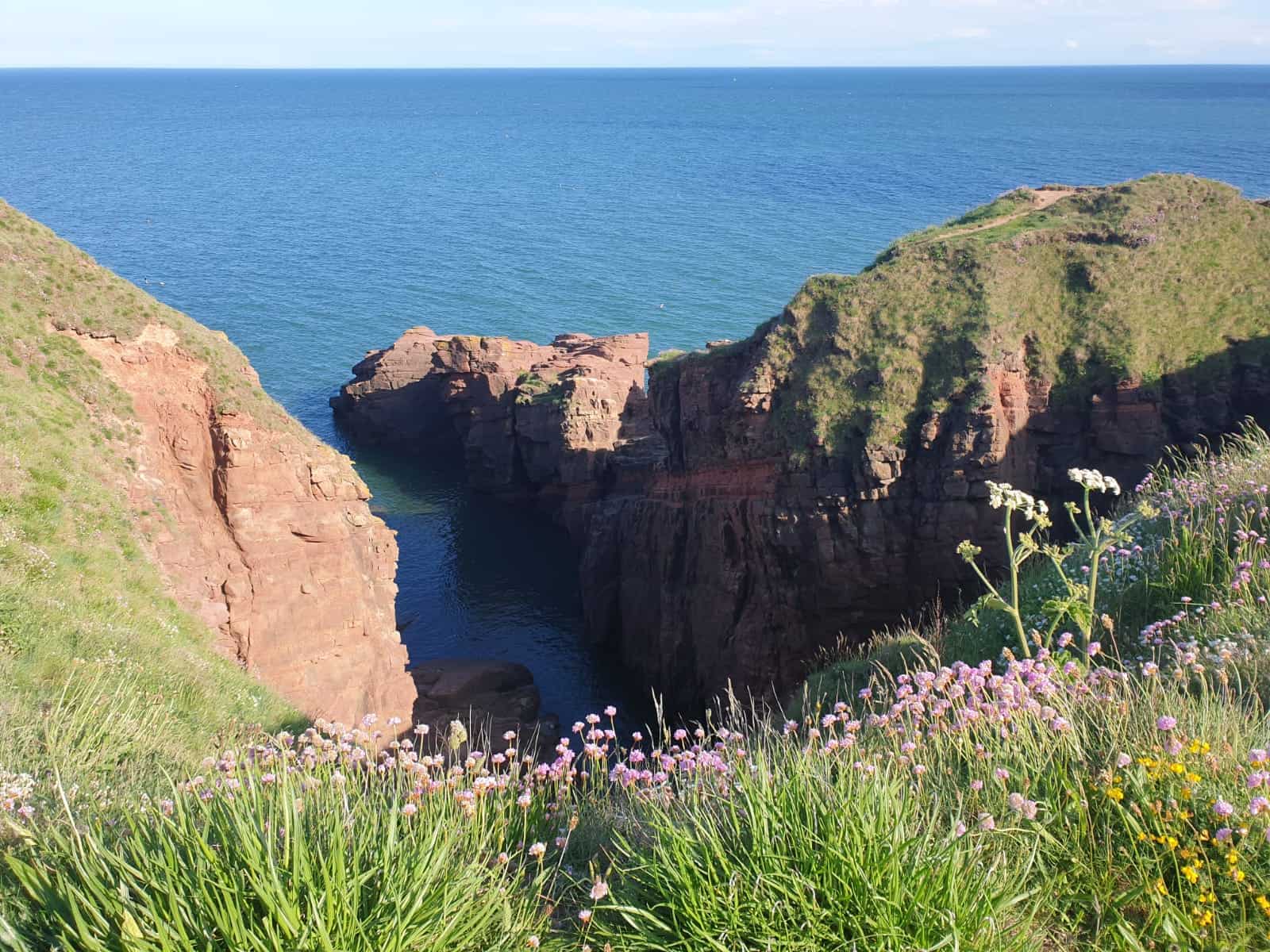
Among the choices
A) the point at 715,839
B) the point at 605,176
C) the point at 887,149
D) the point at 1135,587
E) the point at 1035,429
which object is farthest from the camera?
the point at 887,149

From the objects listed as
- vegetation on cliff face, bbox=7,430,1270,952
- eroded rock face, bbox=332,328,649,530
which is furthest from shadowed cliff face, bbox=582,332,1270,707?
vegetation on cliff face, bbox=7,430,1270,952

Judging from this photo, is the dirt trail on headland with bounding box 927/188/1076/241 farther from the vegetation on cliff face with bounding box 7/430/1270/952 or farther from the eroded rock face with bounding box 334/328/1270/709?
the vegetation on cliff face with bounding box 7/430/1270/952

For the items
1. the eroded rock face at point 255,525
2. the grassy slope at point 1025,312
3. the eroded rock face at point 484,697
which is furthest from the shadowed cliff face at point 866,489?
the eroded rock face at point 255,525

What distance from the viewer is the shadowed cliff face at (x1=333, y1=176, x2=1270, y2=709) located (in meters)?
28.9

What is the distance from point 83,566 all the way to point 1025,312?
2835cm

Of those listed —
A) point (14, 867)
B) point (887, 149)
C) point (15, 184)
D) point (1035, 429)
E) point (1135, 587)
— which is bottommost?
point (1035, 429)

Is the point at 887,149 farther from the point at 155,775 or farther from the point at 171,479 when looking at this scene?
the point at 155,775

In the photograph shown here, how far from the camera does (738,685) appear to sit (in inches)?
1243

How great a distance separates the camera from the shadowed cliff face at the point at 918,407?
28938 mm

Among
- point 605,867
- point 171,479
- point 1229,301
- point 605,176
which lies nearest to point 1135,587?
point 605,867

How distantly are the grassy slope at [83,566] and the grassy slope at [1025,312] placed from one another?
17102 mm

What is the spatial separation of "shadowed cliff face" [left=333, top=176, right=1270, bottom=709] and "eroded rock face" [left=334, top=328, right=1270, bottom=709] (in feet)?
0.23

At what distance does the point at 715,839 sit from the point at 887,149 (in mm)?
178115

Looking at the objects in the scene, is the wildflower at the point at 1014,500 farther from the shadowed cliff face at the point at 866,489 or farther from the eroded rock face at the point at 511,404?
the eroded rock face at the point at 511,404
